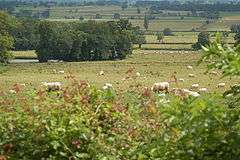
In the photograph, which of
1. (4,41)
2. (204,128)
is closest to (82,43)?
(4,41)

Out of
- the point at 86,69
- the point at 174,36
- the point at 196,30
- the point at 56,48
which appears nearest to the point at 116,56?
the point at 56,48

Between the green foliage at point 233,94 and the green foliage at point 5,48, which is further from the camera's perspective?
the green foliage at point 5,48

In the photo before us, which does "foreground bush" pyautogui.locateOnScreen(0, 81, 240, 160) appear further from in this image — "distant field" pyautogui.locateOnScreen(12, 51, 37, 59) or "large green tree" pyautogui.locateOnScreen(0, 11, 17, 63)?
"distant field" pyautogui.locateOnScreen(12, 51, 37, 59)

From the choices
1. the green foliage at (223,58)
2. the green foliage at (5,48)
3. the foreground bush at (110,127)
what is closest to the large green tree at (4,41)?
the green foliage at (5,48)

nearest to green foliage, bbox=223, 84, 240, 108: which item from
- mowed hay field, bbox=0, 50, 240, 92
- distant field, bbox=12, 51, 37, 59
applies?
mowed hay field, bbox=0, 50, 240, 92

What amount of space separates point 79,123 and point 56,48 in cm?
8316

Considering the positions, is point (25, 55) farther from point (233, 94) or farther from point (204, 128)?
point (204, 128)

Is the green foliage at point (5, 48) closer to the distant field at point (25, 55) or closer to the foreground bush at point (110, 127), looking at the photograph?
the distant field at point (25, 55)

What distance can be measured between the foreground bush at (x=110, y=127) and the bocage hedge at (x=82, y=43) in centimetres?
7930

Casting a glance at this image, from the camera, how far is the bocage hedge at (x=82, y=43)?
8650cm

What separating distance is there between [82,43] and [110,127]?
82419 millimetres

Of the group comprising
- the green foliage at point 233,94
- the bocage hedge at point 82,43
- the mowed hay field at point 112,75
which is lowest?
the bocage hedge at point 82,43

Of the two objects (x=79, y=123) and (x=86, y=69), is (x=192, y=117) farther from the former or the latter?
(x=86, y=69)

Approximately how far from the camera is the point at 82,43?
88.1 metres
